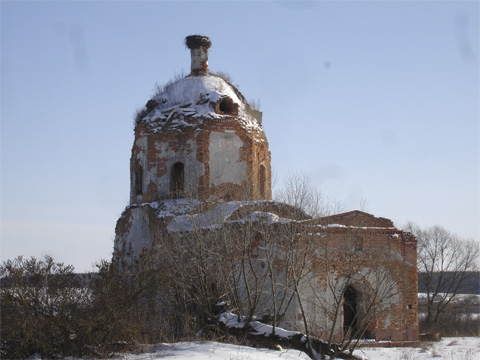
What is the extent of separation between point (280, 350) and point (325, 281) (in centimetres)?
399

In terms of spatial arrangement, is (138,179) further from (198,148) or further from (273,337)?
(273,337)

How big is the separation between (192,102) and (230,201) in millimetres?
3496

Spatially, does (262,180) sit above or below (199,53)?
below

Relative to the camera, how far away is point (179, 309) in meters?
12.1

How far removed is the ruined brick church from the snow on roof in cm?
3

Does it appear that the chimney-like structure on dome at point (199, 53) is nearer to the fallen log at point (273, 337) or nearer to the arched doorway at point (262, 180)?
the arched doorway at point (262, 180)

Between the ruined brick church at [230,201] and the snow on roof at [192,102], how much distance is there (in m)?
0.03

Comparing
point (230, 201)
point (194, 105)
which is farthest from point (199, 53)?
point (230, 201)

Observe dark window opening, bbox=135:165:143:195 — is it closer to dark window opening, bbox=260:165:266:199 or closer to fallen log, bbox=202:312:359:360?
dark window opening, bbox=260:165:266:199

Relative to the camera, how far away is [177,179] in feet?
55.6

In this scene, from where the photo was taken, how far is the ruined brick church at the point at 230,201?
1312cm

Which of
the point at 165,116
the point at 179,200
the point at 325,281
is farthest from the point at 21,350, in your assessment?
the point at 165,116

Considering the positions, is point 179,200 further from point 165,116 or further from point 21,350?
point 21,350

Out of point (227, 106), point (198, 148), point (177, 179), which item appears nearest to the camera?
point (198, 148)
